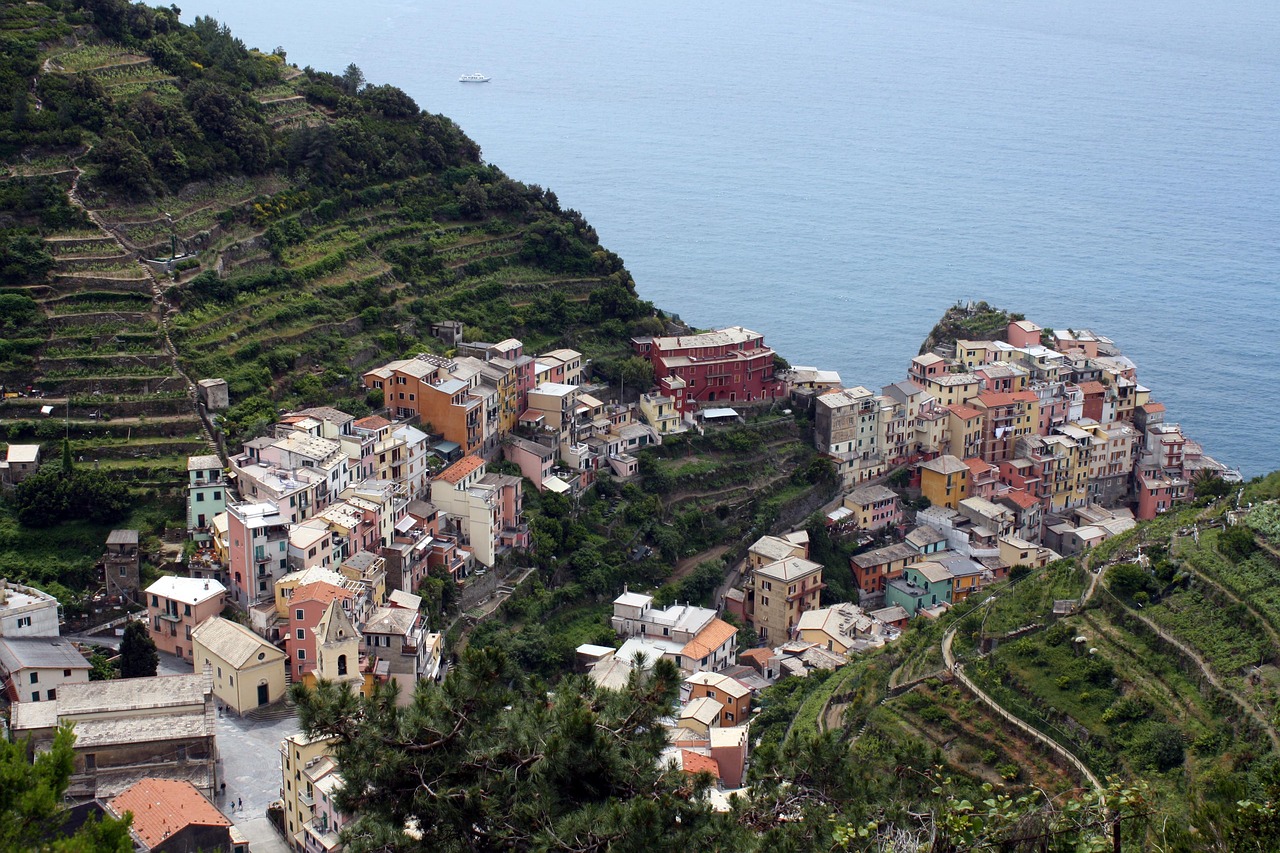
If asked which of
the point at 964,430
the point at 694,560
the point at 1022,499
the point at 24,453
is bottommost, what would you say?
the point at 694,560

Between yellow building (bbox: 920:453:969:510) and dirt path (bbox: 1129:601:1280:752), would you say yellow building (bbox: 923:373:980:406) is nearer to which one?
yellow building (bbox: 920:453:969:510)

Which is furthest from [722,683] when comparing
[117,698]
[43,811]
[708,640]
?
[43,811]

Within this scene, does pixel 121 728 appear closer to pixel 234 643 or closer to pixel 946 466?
pixel 234 643

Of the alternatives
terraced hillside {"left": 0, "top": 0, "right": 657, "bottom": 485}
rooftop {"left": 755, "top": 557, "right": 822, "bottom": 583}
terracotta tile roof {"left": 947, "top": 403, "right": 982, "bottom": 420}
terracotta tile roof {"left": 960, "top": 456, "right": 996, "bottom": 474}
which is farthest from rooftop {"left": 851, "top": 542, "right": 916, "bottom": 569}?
terraced hillside {"left": 0, "top": 0, "right": 657, "bottom": 485}

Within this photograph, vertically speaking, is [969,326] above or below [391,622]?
above

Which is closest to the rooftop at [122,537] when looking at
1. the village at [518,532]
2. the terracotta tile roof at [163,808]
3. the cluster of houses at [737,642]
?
the village at [518,532]

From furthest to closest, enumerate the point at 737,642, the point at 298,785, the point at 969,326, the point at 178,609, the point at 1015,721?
the point at 969,326
the point at 737,642
the point at 178,609
the point at 1015,721
the point at 298,785

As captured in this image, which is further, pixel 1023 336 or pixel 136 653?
pixel 1023 336

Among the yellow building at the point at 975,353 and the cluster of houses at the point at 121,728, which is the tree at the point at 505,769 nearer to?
the cluster of houses at the point at 121,728

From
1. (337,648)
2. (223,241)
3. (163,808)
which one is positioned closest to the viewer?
(163,808)
